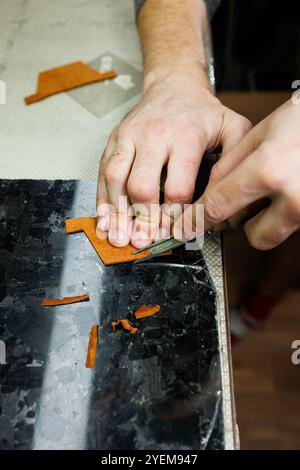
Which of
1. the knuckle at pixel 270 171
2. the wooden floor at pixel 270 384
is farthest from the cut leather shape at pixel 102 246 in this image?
the wooden floor at pixel 270 384

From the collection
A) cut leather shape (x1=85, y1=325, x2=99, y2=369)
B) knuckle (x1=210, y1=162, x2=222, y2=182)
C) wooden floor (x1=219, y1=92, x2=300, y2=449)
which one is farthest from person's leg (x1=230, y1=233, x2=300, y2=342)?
cut leather shape (x1=85, y1=325, x2=99, y2=369)

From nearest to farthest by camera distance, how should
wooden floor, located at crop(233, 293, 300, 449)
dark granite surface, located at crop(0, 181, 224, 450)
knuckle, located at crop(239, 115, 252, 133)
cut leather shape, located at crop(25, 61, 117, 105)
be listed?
dark granite surface, located at crop(0, 181, 224, 450)
knuckle, located at crop(239, 115, 252, 133)
cut leather shape, located at crop(25, 61, 117, 105)
wooden floor, located at crop(233, 293, 300, 449)

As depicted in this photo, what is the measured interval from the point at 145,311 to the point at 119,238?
14 cm

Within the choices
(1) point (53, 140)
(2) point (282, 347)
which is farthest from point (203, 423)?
(2) point (282, 347)

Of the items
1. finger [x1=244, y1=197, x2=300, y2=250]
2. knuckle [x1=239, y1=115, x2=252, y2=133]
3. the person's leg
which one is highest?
knuckle [x1=239, y1=115, x2=252, y2=133]

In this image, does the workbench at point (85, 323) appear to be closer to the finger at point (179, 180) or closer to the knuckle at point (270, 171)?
the finger at point (179, 180)

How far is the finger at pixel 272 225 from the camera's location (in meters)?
0.61

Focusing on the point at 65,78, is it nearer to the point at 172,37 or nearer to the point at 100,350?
the point at 172,37

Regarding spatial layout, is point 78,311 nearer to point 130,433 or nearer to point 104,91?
point 130,433

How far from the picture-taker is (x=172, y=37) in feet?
3.22

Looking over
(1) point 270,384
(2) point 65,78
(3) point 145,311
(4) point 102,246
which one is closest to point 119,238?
(4) point 102,246

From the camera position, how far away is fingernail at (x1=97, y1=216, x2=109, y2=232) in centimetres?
72

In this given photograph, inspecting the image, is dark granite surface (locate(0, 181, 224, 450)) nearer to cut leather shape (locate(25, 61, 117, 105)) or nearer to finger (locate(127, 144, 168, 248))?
finger (locate(127, 144, 168, 248))

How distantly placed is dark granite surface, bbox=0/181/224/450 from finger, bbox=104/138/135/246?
5 centimetres
